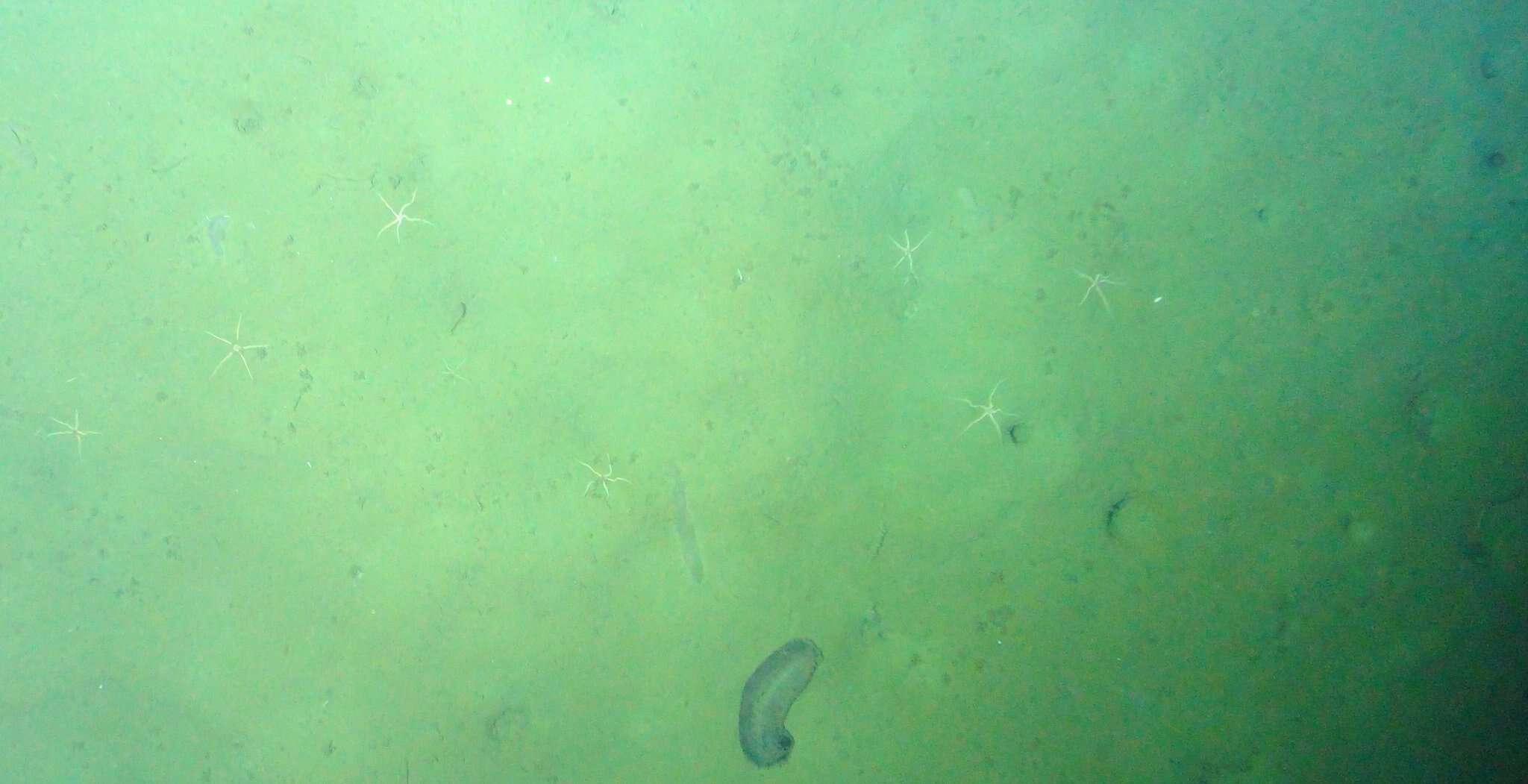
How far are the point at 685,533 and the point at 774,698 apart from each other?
329 mm

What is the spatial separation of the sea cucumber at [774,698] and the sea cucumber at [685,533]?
20 centimetres

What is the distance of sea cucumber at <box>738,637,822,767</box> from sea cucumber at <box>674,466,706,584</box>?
20cm

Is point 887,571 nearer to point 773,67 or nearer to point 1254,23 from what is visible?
point 773,67

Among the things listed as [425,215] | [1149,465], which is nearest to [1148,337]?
[1149,465]

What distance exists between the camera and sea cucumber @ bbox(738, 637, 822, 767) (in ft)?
4.48

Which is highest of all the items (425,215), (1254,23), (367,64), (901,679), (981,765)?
(1254,23)

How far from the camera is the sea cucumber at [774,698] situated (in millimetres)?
1366

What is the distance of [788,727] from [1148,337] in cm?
92

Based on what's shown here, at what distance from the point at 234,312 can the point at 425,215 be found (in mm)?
369

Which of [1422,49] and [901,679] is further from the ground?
[1422,49]

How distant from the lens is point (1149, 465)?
136 cm

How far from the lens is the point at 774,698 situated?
1367 mm

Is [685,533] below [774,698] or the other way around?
the other way around

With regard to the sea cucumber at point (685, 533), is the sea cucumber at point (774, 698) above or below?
below
